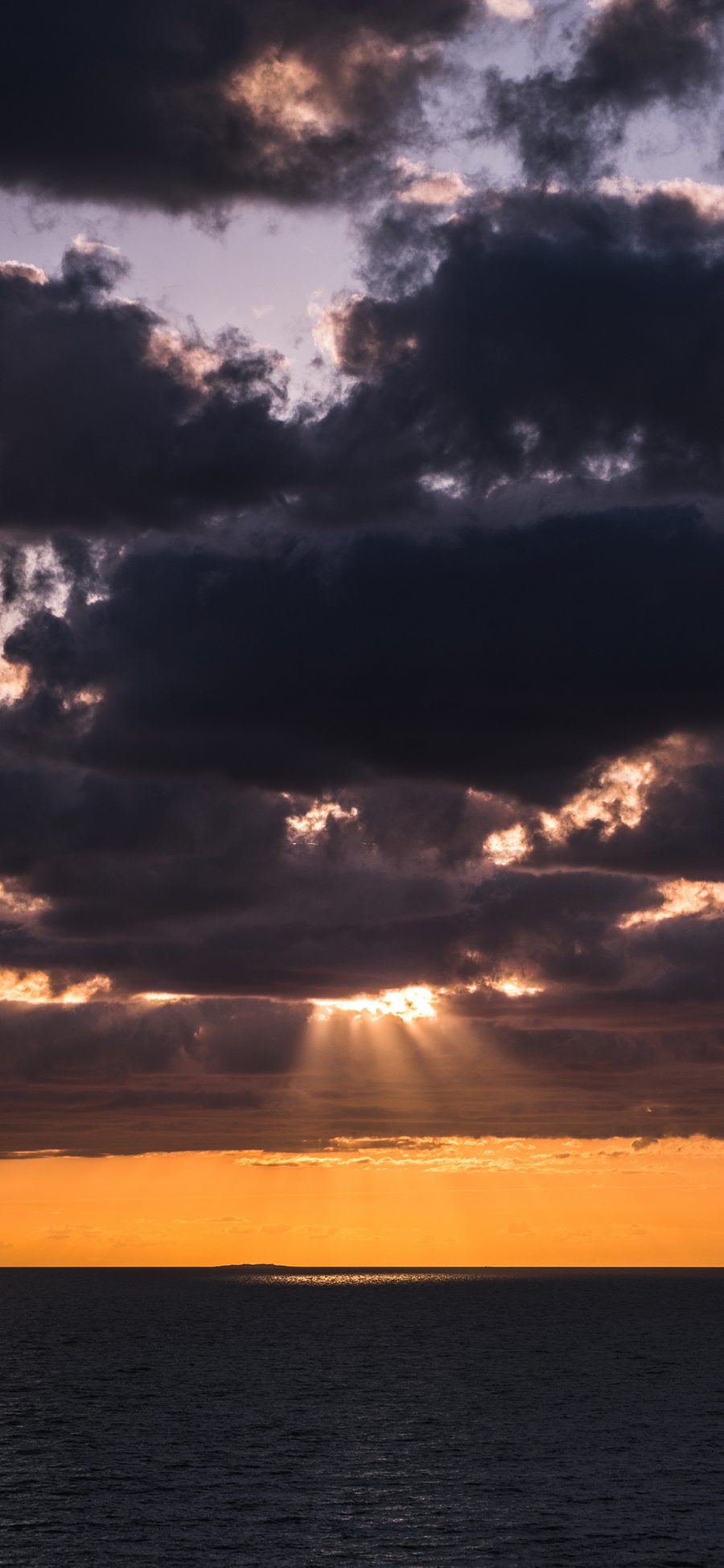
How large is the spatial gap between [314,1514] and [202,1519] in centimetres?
677

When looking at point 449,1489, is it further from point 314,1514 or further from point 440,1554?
→ point 440,1554

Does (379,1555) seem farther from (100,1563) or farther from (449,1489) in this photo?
(449,1489)

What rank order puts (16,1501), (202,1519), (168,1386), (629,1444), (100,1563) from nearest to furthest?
(100,1563)
(202,1519)
(16,1501)
(629,1444)
(168,1386)

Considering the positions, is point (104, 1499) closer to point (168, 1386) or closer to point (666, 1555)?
point (666, 1555)

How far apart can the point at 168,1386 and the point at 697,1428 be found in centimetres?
7065

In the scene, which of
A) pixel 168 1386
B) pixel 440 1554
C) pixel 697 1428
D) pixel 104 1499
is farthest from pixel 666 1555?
pixel 168 1386

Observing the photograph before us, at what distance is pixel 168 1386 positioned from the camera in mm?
192750

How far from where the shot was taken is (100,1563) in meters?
83.8

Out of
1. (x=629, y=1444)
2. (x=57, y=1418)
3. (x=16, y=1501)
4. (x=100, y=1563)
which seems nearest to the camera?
(x=100, y=1563)

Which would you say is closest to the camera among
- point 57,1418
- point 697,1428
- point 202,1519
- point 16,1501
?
point 202,1519

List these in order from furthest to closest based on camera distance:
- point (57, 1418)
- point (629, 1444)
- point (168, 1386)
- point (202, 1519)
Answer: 1. point (168, 1386)
2. point (57, 1418)
3. point (629, 1444)
4. point (202, 1519)

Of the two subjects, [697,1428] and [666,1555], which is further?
[697,1428]

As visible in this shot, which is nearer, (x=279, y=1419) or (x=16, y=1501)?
(x=16, y=1501)

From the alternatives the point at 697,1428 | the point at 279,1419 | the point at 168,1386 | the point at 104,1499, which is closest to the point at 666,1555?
the point at 104,1499
